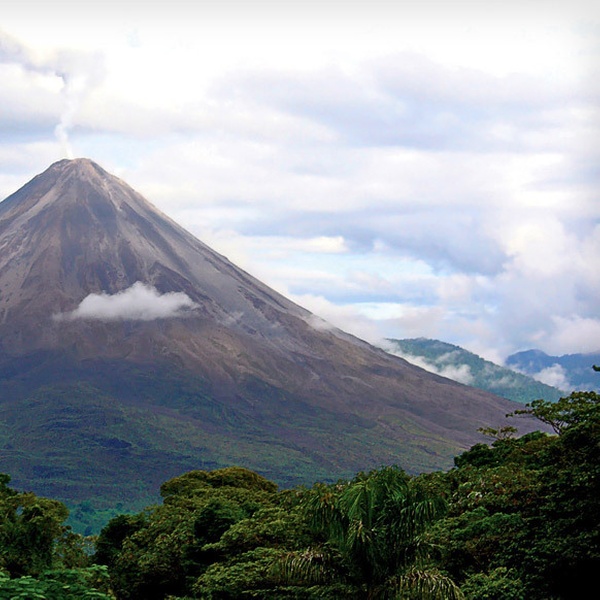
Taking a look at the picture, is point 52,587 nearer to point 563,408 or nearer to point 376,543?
point 376,543

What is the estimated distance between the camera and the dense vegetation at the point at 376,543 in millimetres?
15320

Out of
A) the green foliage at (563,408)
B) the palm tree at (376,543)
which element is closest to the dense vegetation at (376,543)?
the palm tree at (376,543)

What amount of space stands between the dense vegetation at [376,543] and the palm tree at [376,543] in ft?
0.06

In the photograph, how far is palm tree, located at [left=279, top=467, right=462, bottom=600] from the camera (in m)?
15.0

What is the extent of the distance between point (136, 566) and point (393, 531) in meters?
16.4

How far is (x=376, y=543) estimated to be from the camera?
15203mm

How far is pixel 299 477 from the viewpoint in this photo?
6575 inches

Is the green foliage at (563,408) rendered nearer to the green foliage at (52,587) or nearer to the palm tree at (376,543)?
the palm tree at (376,543)

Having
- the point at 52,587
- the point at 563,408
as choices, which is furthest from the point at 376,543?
the point at 563,408

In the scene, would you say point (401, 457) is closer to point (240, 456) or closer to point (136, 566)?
point (240, 456)

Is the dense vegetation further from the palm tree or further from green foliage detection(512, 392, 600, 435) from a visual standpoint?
green foliage detection(512, 392, 600, 435)

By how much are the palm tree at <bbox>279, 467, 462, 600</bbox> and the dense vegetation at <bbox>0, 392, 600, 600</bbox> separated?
0.06ft

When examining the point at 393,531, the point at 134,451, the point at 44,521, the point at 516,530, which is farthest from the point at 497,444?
the point at 134,451

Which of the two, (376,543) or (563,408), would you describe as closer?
(376,543)
